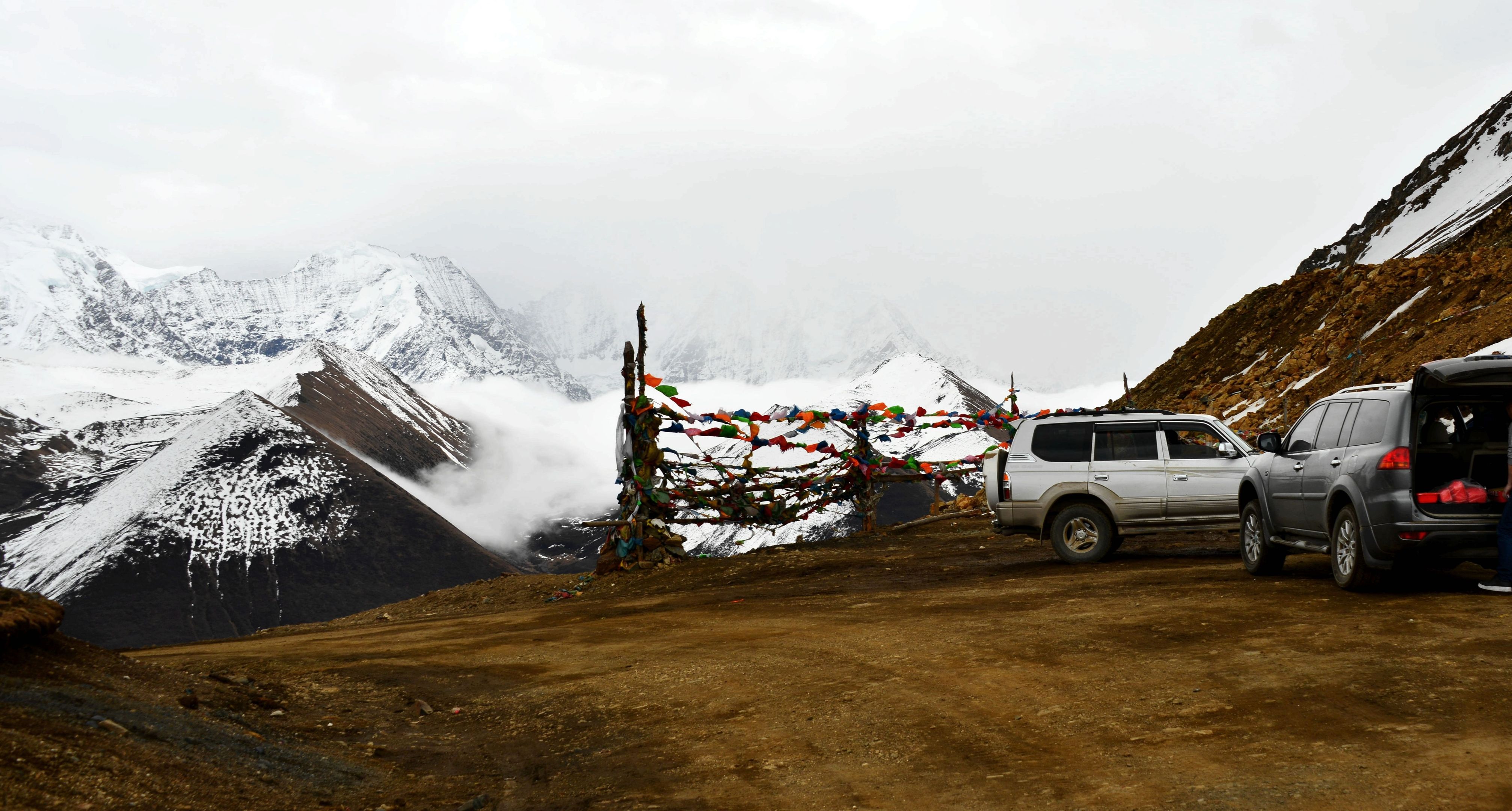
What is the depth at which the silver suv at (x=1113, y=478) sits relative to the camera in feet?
50.5

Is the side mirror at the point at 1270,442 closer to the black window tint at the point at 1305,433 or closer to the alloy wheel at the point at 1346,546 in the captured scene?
the black window tint at the point at 1305,433

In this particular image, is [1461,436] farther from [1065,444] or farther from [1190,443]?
[1065,444]

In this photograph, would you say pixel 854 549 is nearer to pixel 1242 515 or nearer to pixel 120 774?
pixel 1242 515

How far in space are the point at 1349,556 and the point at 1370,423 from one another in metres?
1.35

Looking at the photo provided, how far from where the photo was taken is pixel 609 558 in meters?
22.6

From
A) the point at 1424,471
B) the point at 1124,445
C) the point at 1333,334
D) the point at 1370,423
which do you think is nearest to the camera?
the point at 1424,471

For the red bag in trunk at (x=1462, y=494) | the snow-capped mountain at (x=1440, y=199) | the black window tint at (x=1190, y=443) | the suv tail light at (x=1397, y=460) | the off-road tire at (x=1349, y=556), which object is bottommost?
the off-road tire at (x=1349, y=556)

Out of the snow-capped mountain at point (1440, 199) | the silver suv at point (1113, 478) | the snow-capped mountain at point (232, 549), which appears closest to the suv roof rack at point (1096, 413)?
the silver suv at point (1113, 478)

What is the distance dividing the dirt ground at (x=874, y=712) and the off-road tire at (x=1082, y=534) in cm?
195

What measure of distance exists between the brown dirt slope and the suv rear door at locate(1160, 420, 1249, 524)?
13.4 m

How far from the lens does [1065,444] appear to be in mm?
15898

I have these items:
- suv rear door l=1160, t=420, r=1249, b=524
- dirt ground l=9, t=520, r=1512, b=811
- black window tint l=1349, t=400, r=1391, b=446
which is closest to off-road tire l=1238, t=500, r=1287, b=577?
dirt ground l=9, t=520, r=1512, b=811

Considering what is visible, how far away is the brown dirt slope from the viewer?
1142 inches

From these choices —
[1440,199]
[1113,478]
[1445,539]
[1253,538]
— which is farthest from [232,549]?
[1445,539]
